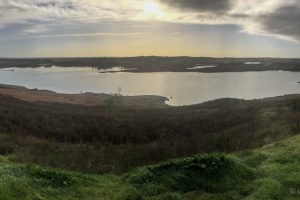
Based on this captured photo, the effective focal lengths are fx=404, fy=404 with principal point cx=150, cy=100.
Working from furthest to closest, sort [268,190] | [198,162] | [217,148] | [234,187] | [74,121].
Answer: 1. [74,121]
2. [217,148]
3. [198,162]
4. [234,187]
5. [268,190]

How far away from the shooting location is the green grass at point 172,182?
463 inches

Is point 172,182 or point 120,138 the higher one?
point 172,182

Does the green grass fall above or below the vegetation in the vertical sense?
above

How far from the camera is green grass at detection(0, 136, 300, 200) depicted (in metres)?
11.8

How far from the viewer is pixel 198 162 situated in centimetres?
1407

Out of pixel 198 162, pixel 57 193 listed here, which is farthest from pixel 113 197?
pixel 198 162

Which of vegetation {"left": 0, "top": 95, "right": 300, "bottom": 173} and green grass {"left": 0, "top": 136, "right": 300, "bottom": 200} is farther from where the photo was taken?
vegetation {"left": 0, "top": 95, "right": 300, "bottom": 173}

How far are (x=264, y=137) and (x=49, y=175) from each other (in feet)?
55.1

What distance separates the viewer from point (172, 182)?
43.1ft

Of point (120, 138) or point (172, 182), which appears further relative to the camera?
point (120, 138)

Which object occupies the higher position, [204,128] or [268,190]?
[268,190]

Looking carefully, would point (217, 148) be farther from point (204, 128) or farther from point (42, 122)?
point (42, 122)

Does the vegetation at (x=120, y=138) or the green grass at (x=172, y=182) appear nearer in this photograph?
the green grass at (x=172, y=182)

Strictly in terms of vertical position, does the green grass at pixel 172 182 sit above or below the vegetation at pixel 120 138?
above
